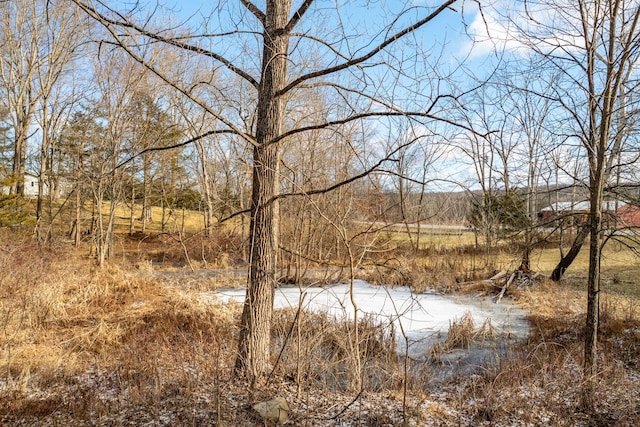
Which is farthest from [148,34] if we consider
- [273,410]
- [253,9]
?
[273,410]

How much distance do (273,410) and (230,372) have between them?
109 centimetres

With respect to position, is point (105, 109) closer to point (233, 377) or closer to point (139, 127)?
point (139, 127)

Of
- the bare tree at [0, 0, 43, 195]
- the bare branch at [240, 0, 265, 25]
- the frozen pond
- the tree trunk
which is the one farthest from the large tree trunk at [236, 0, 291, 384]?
the bare tree at [0, 0, 43, 195]

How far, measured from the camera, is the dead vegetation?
352cm

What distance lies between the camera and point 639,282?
10.9 meters

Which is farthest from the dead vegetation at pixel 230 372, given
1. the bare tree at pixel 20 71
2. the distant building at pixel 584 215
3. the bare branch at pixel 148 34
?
the bare tree at pixel 20 71

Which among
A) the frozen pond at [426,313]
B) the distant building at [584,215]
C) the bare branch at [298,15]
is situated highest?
the bare branch at [298,15]

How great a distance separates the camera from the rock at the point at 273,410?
10.6 ft

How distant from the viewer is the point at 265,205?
11.9ft

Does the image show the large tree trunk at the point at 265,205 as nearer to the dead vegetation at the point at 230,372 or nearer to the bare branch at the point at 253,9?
the bare branch at the point at 253,9

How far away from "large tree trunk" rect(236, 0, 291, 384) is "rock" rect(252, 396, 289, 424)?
33 cm

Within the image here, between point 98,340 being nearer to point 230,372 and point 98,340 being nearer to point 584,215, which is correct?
point 230,372

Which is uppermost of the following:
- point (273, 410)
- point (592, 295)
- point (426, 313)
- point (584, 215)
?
point (584, 215)

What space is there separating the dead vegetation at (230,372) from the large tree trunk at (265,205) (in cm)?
33
